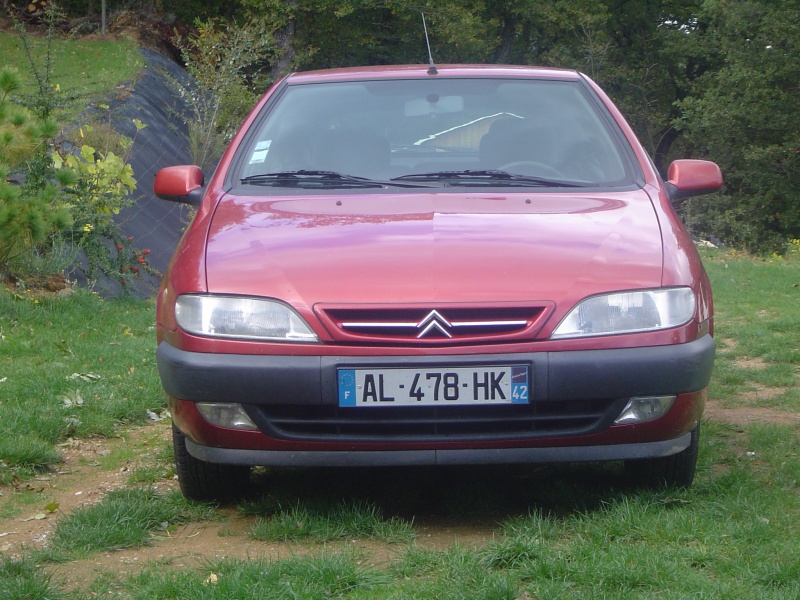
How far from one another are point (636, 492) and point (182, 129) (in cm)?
1649

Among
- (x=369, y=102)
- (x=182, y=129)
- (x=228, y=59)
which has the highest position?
(x=369, y=102)

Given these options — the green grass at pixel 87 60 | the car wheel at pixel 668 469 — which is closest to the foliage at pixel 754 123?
the green grass at pixel 87 60

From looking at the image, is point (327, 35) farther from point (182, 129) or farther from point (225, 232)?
point (225, 232)

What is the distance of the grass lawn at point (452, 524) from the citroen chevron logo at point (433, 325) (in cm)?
62

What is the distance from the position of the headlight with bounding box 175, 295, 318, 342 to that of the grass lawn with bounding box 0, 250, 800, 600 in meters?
0.61

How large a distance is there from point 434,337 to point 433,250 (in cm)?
34

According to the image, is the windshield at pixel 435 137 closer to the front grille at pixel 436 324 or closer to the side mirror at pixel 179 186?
the side mirror at pixel 179 186

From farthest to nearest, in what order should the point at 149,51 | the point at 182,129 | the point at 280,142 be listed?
1. the point at 149,51
2. the point at 182,129
3. the point at 280,142

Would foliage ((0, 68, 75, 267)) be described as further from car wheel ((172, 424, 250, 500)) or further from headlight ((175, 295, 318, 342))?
headlight ((175, 295, 318, 342))

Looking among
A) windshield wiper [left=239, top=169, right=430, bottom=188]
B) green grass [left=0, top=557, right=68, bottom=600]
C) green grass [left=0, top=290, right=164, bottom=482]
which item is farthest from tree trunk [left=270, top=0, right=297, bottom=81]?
green grass [left=0, top=557, right=68, bottom=600]

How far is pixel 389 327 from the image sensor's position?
10.2 feet

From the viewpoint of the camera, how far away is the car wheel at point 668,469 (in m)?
3.54

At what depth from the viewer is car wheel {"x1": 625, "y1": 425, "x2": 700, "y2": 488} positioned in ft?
11.6

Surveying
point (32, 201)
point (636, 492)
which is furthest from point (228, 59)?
point (636, 492)
